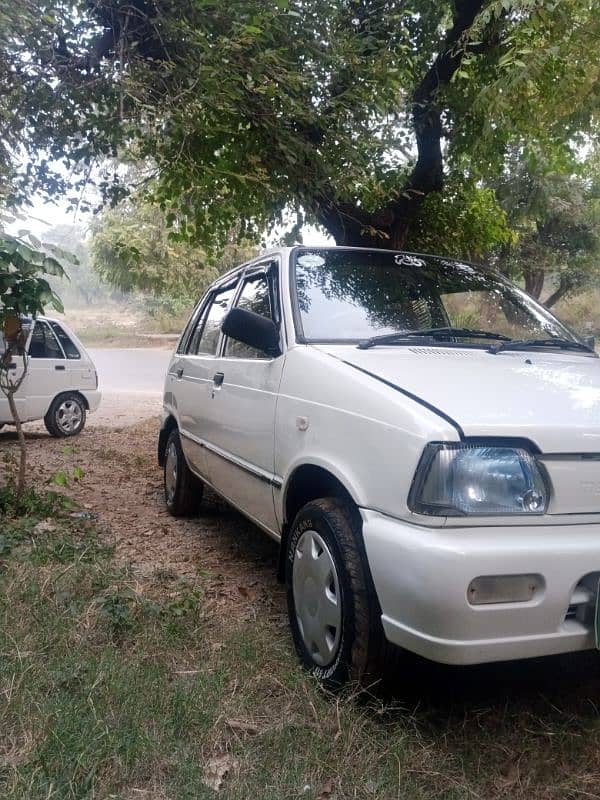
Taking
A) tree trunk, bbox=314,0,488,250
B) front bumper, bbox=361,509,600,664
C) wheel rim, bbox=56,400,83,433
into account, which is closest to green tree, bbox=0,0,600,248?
tree trunk, bbox=314,0,488,250

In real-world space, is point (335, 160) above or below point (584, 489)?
above

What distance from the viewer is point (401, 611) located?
7.09ft

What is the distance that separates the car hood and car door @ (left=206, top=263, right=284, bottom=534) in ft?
1.47

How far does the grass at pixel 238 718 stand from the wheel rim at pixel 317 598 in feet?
0.43

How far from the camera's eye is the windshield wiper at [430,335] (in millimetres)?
3047

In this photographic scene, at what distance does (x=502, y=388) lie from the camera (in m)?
2.45

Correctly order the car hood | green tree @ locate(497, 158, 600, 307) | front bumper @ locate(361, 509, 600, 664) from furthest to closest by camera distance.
A: green tree @ locate(497, 158, 600, 307) → the car hood → front bumper @ locate(361, 509, 600, 664)

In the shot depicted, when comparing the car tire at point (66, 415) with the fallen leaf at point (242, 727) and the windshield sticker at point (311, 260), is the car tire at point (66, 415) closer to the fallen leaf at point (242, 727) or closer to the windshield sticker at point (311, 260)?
the windshield sticker at point (311, 260)

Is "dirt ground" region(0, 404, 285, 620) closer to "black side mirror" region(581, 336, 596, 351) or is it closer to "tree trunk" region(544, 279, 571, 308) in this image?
"black side mirror" region(581, 336, 596, 351)

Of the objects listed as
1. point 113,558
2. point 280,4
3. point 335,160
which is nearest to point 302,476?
point 113,558

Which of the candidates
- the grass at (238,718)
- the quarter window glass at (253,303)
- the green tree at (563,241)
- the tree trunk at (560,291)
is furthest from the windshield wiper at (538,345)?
the tree trunk at (560,291)

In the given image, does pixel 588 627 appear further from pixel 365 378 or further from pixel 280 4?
pixel 280 4

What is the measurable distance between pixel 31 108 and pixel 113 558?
4.16m

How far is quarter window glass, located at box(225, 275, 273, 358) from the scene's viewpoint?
3629 mm
